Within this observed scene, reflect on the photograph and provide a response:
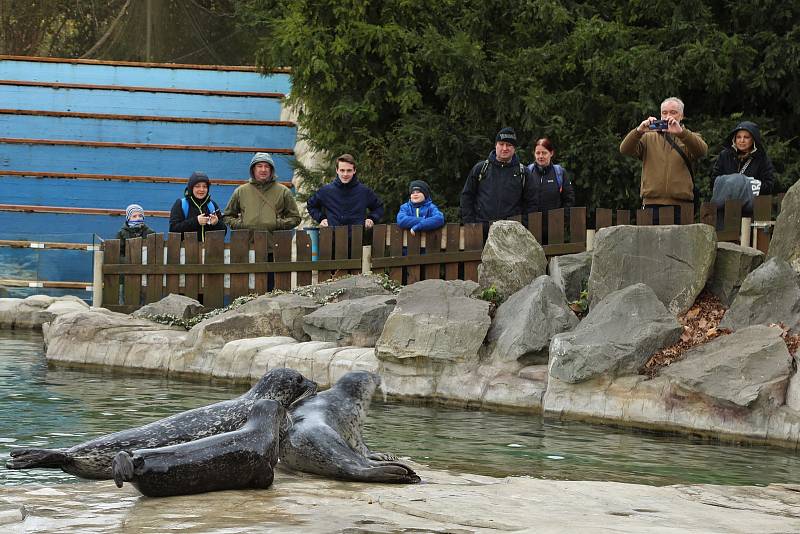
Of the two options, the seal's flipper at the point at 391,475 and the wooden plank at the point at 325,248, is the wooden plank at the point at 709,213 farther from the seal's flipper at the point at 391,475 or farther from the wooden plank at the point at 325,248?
the seal's flipper at the point at 391,475

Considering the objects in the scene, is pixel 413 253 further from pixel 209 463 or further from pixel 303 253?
pixel 209 463

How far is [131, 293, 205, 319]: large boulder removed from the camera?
13.3 m

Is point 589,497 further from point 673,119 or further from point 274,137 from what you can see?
point 274,137

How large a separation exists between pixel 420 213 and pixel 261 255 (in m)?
2.30

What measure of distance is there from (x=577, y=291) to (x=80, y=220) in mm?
11470

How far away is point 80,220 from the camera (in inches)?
785

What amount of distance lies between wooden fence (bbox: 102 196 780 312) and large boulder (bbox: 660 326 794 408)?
2.52 m

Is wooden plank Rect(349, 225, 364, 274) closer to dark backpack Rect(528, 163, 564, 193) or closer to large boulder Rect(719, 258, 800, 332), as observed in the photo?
dark backpack Rect(528, 163, 564, 193)

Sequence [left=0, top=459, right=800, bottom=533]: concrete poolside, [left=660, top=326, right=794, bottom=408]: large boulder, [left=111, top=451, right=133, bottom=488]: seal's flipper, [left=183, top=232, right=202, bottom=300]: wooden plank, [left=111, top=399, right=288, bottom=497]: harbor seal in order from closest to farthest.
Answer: [left=0, top=459, right=800, bottom=533]: concrete poolside → [left=111, top=451, right=133, bottom=488]: seal's flipper → [left=111, top=399, right=288, bottom=497]: harbor seal → [left=660, top=326, right=794, bottom=408]: large boulder → [left=183, top=232, right=202, bottom=300]: wooden plank

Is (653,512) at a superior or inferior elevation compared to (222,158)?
inferior

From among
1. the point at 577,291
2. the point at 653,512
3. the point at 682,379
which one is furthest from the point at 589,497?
the point at 577,291

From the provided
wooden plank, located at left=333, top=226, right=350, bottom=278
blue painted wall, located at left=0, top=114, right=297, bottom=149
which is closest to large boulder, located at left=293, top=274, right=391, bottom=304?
wooden plank, located at left=333, top=226, right=350, bottom=278

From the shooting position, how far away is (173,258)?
14930mm

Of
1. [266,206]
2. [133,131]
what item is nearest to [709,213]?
[266,206]
